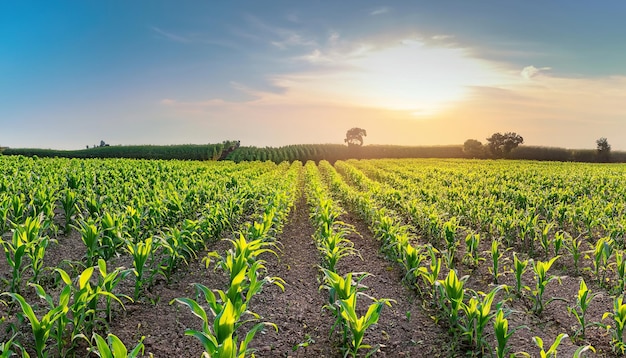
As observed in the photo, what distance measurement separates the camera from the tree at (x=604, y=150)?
65875mm

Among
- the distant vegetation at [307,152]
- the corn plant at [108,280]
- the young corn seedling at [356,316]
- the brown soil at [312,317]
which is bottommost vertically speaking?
the brown soil at [312,317]

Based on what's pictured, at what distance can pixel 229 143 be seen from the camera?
63812mm

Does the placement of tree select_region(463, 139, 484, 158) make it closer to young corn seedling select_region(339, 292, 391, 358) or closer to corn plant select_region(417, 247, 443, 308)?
corn plant select_region(417, 247, 443, 308)

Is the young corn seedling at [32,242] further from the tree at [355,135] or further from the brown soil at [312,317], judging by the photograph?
the tree at [355,135]

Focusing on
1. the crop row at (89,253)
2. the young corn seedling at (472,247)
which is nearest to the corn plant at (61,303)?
the crop row at (89,253)

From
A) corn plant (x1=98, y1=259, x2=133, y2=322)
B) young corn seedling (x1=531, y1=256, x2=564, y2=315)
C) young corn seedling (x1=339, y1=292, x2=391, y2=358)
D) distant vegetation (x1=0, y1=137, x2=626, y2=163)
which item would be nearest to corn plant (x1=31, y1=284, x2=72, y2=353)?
corn plant (x1=98, y1=259, x2=133, y2=322)

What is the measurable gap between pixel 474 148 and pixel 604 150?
19240mm

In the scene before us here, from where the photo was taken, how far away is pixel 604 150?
218 ft

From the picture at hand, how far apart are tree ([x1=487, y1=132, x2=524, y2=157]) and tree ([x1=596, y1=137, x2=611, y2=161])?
1135 centimetres

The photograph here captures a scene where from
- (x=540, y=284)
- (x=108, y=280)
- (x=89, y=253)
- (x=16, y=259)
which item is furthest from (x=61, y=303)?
(x=540, y=284)

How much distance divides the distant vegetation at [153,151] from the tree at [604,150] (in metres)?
56.3

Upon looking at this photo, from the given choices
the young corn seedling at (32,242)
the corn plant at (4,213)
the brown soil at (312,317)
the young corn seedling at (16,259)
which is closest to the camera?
the brown soil at (312,317)

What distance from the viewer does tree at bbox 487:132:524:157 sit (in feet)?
225

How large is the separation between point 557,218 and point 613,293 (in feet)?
17.1
